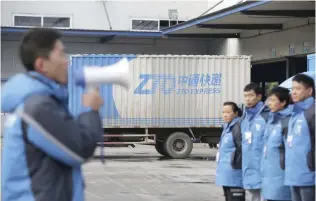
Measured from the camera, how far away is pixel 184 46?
110ft

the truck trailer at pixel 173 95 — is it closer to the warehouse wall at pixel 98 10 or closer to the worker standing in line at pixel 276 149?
the warehouse wall at pixel 98 10

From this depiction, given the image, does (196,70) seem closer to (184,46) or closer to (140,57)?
(140,57)

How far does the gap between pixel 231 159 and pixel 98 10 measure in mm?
23536

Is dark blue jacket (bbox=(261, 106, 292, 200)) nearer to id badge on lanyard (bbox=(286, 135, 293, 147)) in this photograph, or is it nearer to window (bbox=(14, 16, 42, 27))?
id badge on lanyard (bbox=(286, 135, 293, 147))

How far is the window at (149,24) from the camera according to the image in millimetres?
32781

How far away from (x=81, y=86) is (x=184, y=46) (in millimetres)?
30109

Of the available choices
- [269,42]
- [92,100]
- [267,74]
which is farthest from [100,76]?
[267,74]

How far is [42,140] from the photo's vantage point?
351 cm

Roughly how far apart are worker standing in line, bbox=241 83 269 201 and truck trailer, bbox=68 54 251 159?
13155mm

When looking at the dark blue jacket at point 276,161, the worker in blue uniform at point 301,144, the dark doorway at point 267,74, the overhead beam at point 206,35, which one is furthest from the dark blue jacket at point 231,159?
the dark doorway at point 267,74

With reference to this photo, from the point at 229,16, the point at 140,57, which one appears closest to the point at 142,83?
the point at 140,57

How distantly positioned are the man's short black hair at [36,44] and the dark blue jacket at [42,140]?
10cm

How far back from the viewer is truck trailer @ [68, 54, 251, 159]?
22062 millimetres

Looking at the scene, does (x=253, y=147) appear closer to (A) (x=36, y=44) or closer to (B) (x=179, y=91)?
(A) (x=36, y=44)
